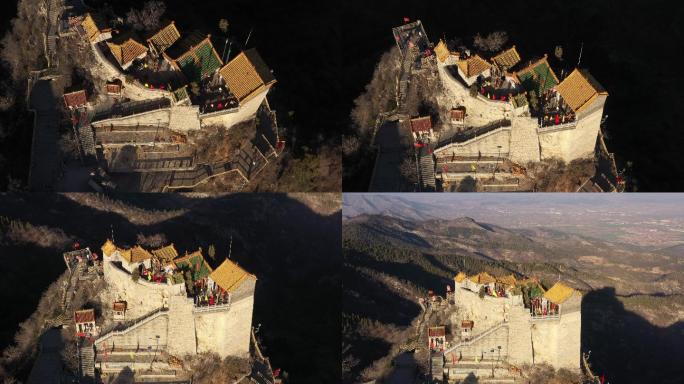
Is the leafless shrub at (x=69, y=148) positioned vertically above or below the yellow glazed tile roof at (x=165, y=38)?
below

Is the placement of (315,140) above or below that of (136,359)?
above

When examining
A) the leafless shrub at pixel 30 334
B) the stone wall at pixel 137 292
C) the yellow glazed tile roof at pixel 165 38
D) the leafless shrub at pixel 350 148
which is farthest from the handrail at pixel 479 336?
the yellow glazed tile roof at pixel 165 38

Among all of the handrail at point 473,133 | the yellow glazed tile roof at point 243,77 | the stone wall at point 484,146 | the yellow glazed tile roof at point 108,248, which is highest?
the yellow glazed tile roof at point 243,77

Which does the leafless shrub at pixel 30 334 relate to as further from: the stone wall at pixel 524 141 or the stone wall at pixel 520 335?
the stone wall at pixel 524 141

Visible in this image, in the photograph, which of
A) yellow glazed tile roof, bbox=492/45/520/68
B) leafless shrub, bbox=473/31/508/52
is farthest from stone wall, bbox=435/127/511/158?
leafless shrub, bbox=473/31/508/52

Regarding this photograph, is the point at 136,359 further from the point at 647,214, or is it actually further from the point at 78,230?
the point at 647,214

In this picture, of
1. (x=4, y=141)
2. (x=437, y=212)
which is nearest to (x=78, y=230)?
(x=4, y=141)
